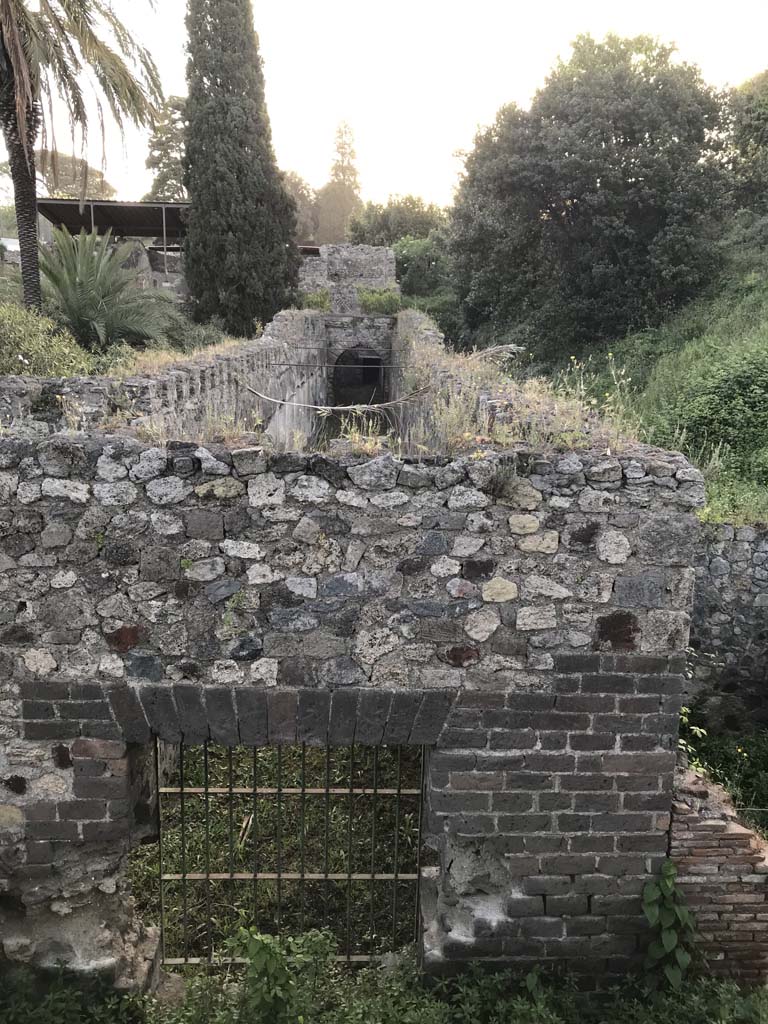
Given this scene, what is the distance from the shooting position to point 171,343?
13.2m

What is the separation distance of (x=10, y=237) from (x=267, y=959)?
4200 cm

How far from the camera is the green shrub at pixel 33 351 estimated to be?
8742 mm

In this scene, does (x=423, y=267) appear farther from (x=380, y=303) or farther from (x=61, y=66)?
(x=61, y=66)

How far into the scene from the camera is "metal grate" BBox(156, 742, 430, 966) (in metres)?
3.88

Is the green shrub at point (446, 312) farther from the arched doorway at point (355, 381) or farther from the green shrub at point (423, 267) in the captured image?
the arched doorway at point (355, 381)

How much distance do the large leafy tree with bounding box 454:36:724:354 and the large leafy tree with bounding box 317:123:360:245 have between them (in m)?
27.7

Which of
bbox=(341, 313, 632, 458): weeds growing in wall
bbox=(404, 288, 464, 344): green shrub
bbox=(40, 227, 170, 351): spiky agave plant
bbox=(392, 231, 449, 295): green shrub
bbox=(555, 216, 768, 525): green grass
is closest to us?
bbox=(341, 313, 632, 458): weeds growing in wall

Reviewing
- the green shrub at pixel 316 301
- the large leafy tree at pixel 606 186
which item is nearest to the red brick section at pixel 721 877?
the large leafy tree at pixel 606 186

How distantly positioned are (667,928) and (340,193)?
47123mm

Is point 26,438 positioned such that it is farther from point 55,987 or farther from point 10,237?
point 10,237

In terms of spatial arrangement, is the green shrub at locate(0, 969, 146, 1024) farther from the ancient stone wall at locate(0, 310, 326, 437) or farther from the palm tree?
the palm tree

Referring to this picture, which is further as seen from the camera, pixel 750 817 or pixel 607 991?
pixel 750 817

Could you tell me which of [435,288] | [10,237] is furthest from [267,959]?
[10,237]

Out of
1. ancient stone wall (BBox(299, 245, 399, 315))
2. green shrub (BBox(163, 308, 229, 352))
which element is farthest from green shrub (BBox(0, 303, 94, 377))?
ancient stone wall (BBox(299, 245, 399, 315))
